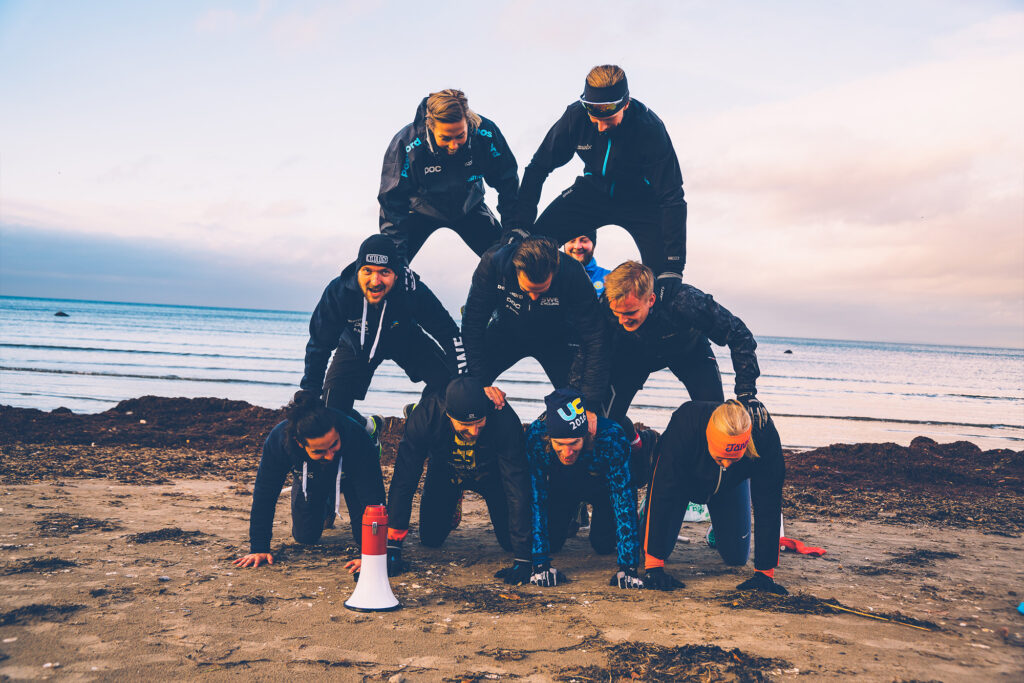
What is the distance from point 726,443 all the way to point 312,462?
3.03m

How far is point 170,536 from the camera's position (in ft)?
19.2

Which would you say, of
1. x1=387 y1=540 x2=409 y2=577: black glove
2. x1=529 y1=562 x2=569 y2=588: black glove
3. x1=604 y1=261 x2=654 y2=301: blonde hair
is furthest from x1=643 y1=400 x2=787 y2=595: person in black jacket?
x1=387 y1=540 x2=409 y2=577: black glove

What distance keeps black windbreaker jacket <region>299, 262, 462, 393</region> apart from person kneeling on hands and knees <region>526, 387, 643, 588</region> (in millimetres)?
1395

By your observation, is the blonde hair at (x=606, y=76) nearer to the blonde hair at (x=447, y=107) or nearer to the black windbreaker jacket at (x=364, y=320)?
the blonde hair at (x=447, y=107)

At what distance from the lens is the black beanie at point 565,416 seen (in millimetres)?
5109

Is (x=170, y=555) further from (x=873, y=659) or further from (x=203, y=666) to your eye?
(x=873, y=659)

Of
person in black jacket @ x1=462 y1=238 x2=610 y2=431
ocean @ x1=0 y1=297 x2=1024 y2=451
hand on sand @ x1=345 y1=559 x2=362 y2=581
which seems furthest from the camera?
ocean @ x1=0 y1=297 x2=1024 y2=451

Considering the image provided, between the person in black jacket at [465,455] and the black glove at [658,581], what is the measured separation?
0.88 metres

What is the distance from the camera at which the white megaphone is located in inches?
179

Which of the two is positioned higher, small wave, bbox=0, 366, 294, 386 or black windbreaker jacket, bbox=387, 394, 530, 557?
black windbreaker jacket, bbox=387, 394, 530, 557

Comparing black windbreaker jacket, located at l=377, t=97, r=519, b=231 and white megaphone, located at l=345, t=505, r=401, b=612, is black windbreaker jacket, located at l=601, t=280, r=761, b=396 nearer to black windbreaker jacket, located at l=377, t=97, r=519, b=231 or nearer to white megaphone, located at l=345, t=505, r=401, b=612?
black windbreaker jacket, located at l=377, t=97, r=519, b=231

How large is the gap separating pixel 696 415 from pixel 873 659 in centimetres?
185

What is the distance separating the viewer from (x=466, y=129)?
569 centimetres

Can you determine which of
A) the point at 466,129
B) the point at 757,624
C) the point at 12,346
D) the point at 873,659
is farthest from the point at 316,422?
the point at 12,346
